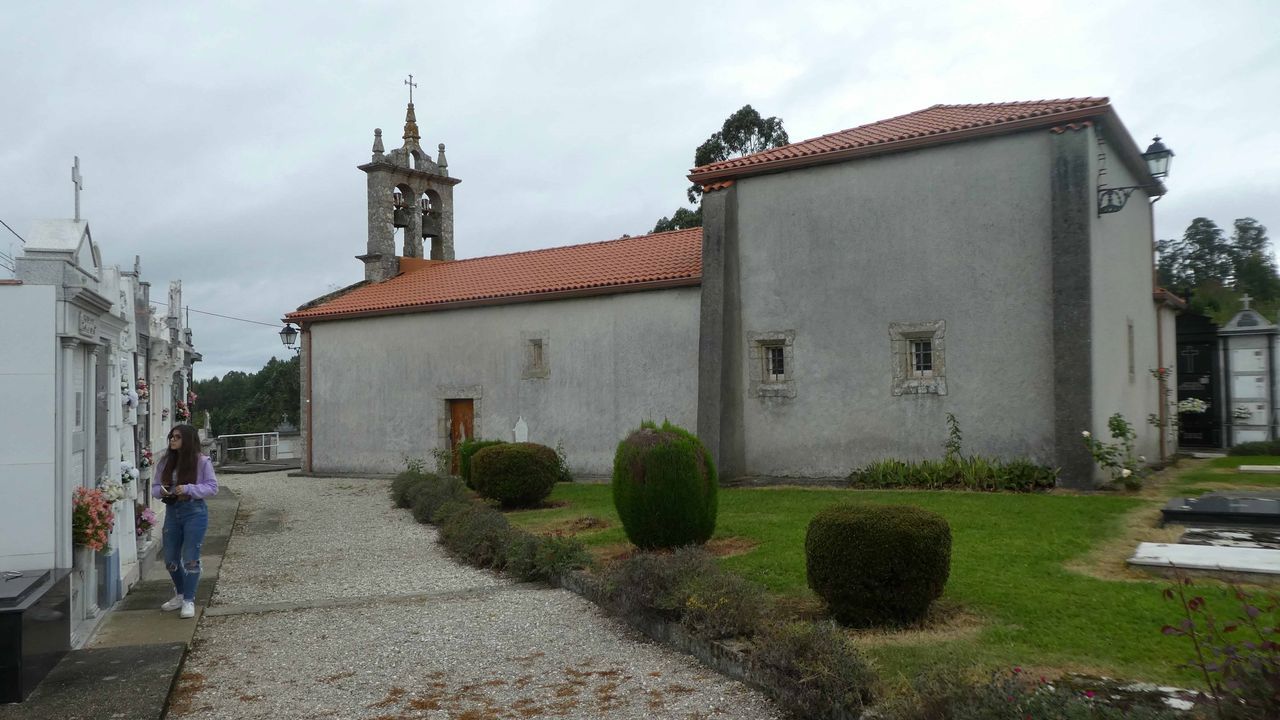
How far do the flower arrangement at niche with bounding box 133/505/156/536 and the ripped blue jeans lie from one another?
6.31 ft

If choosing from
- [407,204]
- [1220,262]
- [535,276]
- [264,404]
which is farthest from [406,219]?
[1220,262]

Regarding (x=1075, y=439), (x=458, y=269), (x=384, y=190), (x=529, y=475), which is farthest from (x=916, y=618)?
(x=384, y=190)

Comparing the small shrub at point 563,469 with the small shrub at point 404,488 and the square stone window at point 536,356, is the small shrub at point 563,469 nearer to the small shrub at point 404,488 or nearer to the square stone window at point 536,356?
the square stone window at point 536,356

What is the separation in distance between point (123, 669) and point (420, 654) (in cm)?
190

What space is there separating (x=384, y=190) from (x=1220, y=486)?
67.2ft

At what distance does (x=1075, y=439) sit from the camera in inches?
491

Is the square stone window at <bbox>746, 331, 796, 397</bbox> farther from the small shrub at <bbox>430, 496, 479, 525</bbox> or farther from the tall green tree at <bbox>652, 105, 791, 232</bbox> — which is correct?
the tall green tree at <bbox>652, 105, 791, 232</bbox>

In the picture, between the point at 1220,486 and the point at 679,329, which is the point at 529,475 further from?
the point at 1220,486

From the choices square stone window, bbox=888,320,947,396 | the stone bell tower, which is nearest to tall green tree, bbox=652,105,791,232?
the stone bell tower

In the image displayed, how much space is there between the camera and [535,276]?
2067 centimetres

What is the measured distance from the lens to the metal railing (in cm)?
2903

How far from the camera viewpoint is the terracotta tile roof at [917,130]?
1296 centimetres

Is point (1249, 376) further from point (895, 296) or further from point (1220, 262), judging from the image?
point (1220, 262)

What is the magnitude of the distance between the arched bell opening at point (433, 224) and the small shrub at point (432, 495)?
12.2 m
